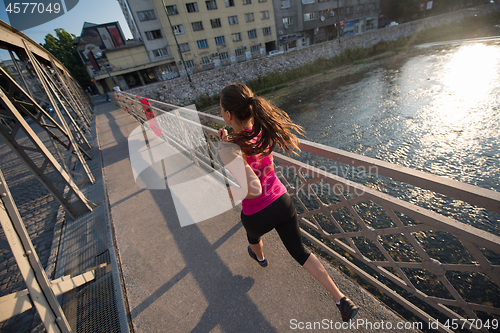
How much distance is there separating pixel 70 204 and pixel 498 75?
20.2m

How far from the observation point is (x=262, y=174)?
1.61 m

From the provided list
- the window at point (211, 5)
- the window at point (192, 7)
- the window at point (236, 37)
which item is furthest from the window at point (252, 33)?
the window at point (192, 7)

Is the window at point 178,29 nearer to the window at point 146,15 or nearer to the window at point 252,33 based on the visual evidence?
the window at point 146,15

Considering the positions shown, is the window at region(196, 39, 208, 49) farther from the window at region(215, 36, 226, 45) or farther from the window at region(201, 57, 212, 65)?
the window at region(215, 36, 226, 45)

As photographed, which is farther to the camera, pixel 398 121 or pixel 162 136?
pixel 398 121

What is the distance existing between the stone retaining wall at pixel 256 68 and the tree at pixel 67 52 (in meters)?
31.9

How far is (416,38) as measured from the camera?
32.6 m

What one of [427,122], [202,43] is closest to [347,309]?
[427,122]

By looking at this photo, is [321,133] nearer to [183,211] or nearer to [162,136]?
[162,136]

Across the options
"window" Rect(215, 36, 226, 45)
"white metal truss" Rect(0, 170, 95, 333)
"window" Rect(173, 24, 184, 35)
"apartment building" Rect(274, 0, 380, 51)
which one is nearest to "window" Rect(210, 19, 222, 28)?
"window" Rect(215, 36, 226, 45)

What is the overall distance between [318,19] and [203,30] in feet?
77.0

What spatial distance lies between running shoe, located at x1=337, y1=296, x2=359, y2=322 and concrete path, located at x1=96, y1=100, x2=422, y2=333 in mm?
184

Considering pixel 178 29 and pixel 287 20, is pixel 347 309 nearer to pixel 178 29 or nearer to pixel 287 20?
pixel 178 29

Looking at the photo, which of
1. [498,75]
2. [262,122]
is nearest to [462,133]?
[498,75]
